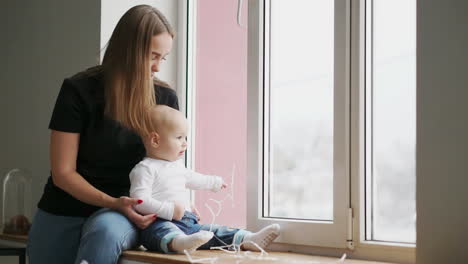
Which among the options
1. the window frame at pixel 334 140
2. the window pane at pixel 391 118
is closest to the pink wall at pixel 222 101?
the window frame at pixel 334 140

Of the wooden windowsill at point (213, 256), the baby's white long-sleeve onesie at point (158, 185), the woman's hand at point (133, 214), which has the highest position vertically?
the baby's white long-sleeve onesie at point (158, 185)

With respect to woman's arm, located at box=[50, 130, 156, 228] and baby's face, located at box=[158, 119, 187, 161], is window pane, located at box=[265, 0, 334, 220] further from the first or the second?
woman's arm, located at box=[50, 130, 156, 228]

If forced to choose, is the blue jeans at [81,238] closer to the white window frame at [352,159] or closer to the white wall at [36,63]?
the white window frame at [352,159]

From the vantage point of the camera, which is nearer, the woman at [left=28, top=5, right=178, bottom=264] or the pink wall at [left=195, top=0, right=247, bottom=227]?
the woman at [left=28, top=5, right=178, bottom=264]

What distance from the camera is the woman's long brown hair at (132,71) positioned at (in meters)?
1.92

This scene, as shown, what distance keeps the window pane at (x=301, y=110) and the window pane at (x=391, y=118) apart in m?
0.14

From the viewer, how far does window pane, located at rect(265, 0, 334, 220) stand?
1.94 m

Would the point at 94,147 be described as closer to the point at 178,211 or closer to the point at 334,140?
the point at 178,211

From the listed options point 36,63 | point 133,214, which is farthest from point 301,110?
point 36,63

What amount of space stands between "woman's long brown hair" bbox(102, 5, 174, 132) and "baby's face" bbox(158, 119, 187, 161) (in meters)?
0.06
